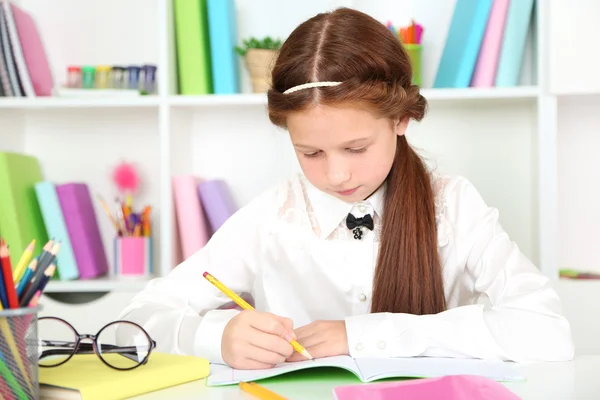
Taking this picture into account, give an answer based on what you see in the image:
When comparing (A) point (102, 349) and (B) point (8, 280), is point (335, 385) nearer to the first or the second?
(A) point (102, 349)

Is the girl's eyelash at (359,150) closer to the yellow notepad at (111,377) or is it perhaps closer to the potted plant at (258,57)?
the yellow notepad at (111,377)

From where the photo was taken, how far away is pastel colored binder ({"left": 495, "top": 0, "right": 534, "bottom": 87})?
2.15m

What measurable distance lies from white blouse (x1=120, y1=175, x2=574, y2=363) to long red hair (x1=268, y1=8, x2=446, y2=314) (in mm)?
66

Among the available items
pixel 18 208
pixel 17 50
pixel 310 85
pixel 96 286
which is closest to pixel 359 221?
pixel 310 85

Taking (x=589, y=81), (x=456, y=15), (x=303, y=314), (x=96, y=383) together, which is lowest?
(x=303, y=314)

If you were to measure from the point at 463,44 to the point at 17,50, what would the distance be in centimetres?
128

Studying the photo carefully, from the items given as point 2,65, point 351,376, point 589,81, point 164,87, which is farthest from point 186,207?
point 351,376

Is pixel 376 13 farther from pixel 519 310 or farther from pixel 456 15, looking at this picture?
pixel 519 310

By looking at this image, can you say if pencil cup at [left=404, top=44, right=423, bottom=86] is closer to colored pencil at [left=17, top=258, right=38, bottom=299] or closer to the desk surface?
the desk surface

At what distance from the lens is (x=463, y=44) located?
2.17 meters

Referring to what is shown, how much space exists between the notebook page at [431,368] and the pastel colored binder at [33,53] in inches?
66.8

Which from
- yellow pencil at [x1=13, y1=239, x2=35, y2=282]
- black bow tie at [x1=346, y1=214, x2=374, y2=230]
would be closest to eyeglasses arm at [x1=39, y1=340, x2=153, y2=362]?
yellow pencil at [x1=13, y1=239, x2=35, y2=282]

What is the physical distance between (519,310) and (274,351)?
430 millimetres

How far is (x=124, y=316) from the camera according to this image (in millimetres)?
1361
